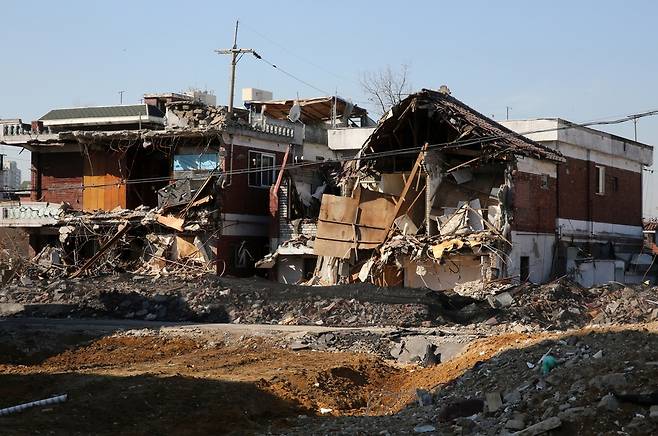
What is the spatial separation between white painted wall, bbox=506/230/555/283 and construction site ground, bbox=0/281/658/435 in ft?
20.8

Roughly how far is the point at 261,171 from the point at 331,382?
64.6 feet

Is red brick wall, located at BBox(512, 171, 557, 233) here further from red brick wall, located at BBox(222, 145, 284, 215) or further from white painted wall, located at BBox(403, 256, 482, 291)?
red brick wall, located at BBox(222, 145, 284, 215)

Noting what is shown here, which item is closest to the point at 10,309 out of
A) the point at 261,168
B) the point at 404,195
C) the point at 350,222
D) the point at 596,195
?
the point at 261,168

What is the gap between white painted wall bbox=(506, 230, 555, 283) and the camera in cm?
2872

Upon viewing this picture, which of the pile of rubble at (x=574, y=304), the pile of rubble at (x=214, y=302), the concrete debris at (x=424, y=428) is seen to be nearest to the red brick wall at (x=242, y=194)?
the pile of rubble at (x=214, y=302)

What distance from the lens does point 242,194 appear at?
34.2 metres

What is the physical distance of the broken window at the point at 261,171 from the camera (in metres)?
34.5

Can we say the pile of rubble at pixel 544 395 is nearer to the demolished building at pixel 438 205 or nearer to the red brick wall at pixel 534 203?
the demolished building at pixel 438 205

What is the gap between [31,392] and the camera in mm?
14750

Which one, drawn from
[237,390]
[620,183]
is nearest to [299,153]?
[620,183]

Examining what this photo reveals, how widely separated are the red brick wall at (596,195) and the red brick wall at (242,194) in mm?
11864

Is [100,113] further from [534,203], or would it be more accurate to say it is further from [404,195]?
[534,203]

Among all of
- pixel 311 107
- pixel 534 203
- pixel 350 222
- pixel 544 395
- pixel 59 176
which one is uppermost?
pixel 311 107

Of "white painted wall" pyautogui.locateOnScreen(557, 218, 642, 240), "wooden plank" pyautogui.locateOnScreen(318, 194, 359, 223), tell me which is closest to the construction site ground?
"wooden plank" pyautogui.locateOnScreen(318, 194, 359, 223)
